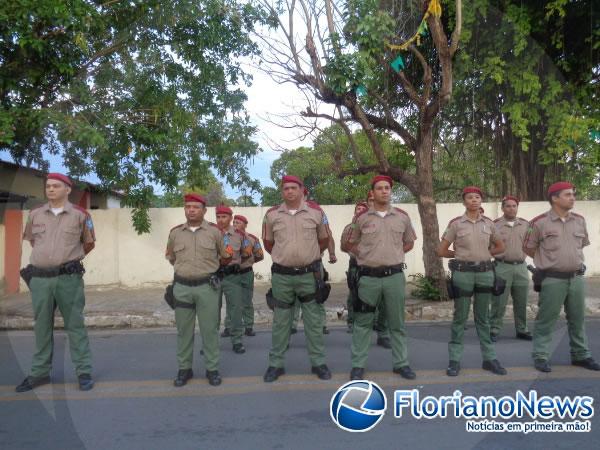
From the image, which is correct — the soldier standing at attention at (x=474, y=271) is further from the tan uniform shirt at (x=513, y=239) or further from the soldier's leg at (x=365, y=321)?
the tan uniform shirt at (x=513, y=239)

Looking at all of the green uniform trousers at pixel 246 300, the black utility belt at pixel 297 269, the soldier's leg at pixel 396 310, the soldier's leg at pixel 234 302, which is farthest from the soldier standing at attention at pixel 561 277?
the green uniform trousers at pixel 246 300

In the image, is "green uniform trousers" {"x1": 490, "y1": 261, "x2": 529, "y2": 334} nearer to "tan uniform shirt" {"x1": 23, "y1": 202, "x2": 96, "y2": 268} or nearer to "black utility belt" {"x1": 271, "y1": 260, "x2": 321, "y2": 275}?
"black utility belt" {"x1": 271, "y1": 260, "x2": 321, "y2": 275}

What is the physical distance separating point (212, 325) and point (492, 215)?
864 cm

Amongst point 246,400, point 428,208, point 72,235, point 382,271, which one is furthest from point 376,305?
point 428,208

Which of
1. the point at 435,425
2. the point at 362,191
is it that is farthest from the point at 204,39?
the point at 435,425

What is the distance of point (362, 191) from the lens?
14508 millimetres

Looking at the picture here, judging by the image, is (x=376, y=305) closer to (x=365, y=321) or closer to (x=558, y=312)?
(x=365, y=321)

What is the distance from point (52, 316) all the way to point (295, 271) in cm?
232

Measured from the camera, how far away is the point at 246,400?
4777 millimetres

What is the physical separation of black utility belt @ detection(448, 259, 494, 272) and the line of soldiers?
13 mm

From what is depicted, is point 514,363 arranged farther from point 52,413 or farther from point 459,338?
point 52,413

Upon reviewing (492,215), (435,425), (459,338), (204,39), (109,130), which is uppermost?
(204,39)

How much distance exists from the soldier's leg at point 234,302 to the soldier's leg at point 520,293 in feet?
11.5

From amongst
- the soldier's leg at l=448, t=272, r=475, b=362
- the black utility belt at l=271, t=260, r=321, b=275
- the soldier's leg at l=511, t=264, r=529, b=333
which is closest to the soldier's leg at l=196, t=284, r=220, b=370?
the black utility belt at l=271, t=260, r=321, b=275
